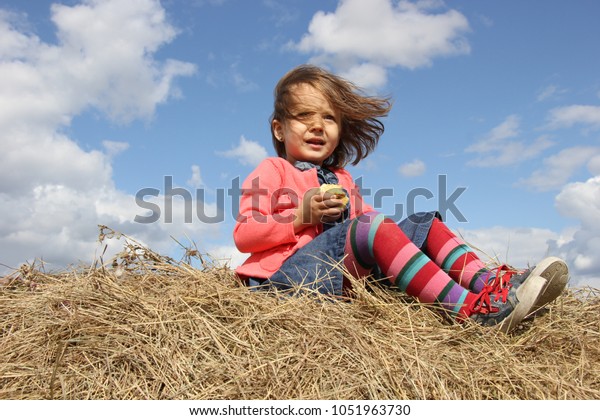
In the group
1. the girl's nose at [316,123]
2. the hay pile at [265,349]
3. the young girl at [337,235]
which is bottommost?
the hay pile at [265,349]

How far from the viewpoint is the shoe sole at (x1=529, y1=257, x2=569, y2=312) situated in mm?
2449

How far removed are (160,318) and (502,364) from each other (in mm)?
1328

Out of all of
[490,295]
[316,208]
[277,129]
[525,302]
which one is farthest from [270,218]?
[525,302]

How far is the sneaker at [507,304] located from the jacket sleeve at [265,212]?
995mm

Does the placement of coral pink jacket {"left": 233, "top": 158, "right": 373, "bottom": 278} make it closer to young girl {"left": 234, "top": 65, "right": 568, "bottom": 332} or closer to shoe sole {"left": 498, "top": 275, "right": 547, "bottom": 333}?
young girl {"left": 234, "top": 65, "right": 568, "bottom": 332}

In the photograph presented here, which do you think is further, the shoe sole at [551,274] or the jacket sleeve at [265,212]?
the jacket sleeve at [265,212]

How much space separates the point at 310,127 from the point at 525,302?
162cm

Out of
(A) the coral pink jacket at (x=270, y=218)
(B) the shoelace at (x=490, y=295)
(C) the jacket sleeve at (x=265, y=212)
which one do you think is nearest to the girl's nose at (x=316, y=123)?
(A) the coral pink jacket at (x=270, y=218)

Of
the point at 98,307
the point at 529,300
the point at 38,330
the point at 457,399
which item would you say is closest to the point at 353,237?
the point at 529,300

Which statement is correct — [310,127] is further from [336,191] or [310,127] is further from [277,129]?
[336,191]

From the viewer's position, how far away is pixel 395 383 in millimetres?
1941

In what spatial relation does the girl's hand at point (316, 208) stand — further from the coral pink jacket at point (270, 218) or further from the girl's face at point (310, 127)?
the girl's face at point (310, 127)

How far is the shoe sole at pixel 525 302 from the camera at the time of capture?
2422 mm
